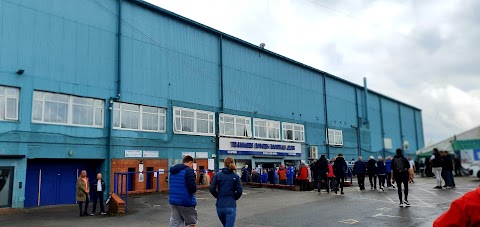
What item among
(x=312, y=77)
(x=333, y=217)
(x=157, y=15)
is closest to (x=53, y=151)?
(x=157, y=15)

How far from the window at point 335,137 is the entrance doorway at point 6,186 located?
32026 mm

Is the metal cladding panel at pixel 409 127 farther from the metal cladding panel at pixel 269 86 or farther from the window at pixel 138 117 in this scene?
the window at pixel 138 117

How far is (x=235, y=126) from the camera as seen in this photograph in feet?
98.9

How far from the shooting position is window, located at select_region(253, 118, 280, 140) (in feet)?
A: 107

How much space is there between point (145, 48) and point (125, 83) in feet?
9.17

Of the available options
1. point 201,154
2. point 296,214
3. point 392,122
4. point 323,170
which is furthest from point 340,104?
point 296,214

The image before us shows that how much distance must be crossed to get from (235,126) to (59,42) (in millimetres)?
14436

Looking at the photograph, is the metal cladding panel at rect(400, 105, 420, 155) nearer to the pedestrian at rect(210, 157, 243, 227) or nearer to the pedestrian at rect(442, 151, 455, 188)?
the pedestrian at rect(442, 151, 455, 188)

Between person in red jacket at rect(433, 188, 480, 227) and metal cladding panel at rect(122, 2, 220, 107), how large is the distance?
21.2m

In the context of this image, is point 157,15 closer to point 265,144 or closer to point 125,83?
point 125,83

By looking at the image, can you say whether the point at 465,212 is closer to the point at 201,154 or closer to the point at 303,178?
the point at 303,178

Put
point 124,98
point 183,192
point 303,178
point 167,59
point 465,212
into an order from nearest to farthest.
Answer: point 465,212, point 183,192, point 303,178, point 124,98, point 167,59

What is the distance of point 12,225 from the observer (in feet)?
39.4

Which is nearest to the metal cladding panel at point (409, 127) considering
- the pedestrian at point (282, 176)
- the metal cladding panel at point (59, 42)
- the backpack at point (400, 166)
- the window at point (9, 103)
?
the pedestrian at point (282, 176)
